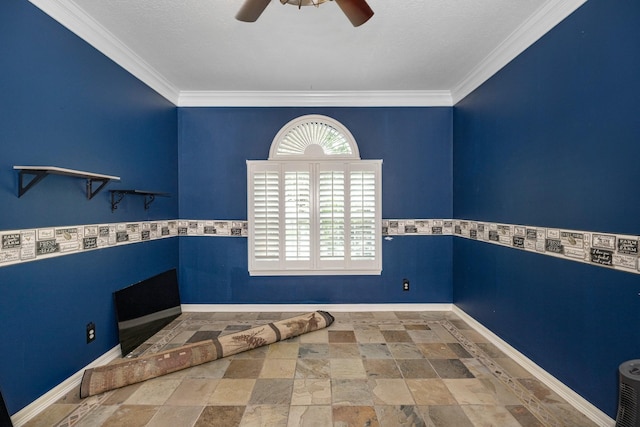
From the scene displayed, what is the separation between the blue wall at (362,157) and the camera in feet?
11.9

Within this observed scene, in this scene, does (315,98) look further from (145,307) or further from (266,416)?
(266,416)

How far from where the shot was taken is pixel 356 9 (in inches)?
64.6

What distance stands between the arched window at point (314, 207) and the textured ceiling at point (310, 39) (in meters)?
0.77

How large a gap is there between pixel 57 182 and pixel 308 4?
2.06m

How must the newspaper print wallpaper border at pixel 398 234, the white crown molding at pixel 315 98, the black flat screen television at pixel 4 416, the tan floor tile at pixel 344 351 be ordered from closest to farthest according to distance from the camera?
the black flat screen television at pixel 4 416 → the newspaper print wallpaper border at pixel 398 234 → the tan floor tile at pixel 344 351 → the white crown molding at pixel 315 98

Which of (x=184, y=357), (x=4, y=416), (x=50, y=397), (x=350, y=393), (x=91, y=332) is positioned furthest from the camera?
(x=184, y=357)

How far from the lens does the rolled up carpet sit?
211cm

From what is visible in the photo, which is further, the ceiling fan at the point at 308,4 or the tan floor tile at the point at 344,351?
the tan floor tile at the point at 344,351

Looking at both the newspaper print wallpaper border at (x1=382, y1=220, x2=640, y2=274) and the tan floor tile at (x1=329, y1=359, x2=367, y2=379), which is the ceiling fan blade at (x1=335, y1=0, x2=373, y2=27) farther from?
the tan floor tile at (x1=329, y1=359, x2=367, y2=379)

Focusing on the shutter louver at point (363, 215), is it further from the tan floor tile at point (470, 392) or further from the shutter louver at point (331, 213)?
the tan floor tile at point (470, 392)

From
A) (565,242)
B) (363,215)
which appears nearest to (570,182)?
(565,242)

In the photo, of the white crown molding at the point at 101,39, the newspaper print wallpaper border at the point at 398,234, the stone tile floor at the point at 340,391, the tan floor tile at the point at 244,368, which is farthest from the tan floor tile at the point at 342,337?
the white crown molding at the point at 101,39

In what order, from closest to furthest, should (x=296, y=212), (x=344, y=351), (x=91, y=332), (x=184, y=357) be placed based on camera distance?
(x=91, y=332) → (x=184, y=357) → (x=344, y=351) → (x=296, y=212)

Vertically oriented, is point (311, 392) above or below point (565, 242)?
below
